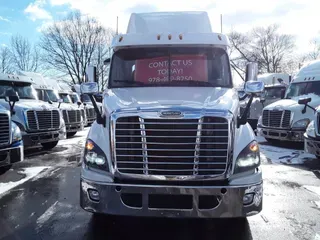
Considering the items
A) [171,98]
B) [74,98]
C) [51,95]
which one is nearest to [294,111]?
[171,98]

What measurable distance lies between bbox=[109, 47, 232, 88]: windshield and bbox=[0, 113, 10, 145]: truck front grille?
2.88 meters

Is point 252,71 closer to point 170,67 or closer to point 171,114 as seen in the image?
point 170,67

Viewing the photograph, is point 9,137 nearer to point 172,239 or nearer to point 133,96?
point 133,96

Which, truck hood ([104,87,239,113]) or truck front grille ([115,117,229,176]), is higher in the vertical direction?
truck hood ([104,87,239,113])

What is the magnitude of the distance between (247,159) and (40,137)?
7405 mm

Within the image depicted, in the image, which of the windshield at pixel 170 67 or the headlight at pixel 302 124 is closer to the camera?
the windshield at pixel 170 67

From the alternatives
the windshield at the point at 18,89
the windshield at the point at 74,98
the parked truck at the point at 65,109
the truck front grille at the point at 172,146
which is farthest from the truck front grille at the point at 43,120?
the windshield at the point at 74,98

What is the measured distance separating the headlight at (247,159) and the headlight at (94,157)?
1.44 m

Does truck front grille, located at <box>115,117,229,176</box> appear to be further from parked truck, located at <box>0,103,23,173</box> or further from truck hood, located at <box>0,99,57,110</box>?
truck hood, located at <box>0,99,57,110</box>

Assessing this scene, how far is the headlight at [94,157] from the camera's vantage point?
3.44 meters

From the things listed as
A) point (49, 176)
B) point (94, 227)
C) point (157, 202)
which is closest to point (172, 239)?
point (157, 202)

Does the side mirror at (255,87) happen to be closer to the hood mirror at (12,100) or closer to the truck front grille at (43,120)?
the hood mirror at (12,100)

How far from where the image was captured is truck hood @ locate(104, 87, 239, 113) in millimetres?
3464

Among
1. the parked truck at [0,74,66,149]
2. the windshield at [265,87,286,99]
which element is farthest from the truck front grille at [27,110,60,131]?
the windshield at [265,87,286,99]
